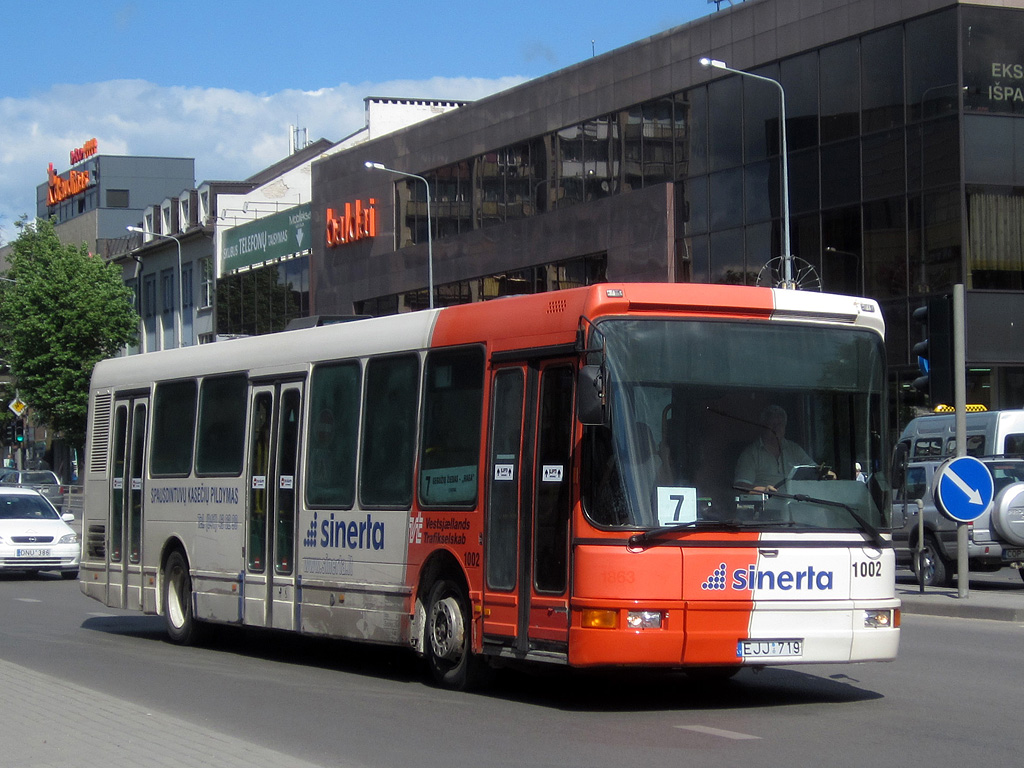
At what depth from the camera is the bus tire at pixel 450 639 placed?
1046 centimetres

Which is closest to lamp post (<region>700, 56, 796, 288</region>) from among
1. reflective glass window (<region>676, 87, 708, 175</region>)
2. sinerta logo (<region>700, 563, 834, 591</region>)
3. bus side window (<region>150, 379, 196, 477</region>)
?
reflective glass window (<region>676, 87, 708, 175</region>)

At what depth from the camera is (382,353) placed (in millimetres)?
11938

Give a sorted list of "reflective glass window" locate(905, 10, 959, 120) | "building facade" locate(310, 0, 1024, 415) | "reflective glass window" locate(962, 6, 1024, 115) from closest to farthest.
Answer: "reflective glass window" locate(962, 6, 1024, 115), "reflective glass window" locate(905, 10, 959, 120), "building facade" locate(310, 0, 1024, 415)

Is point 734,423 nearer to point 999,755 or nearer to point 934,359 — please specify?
point 999,755

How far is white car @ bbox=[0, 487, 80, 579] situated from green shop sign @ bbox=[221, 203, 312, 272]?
117 ft

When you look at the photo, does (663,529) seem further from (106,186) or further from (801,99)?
(106,186)

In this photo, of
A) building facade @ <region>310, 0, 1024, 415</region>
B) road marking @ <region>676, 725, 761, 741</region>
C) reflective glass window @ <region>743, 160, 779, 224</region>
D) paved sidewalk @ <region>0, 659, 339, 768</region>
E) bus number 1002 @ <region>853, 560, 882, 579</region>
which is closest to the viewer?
paved sidewalk @ <region>0, 659, 339, 768</region>

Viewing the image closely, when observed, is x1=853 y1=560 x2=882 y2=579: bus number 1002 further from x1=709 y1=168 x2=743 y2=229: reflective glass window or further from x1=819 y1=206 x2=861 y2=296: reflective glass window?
x1=709 y1=168 x2=743 y2=229: reflective glass window

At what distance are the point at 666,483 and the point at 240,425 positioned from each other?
19.4 ft

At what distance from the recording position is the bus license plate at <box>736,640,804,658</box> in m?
9.28

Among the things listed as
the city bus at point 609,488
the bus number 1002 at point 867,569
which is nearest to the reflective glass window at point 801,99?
the city bus at point 609,488

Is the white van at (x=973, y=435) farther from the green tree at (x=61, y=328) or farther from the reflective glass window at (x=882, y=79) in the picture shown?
the green tree at (x=61, y=328)

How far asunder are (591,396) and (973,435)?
2100cm

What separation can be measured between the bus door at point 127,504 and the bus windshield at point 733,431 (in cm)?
782
